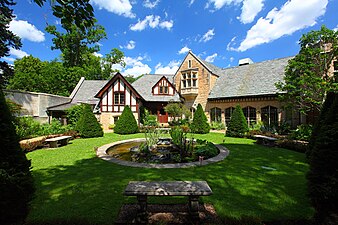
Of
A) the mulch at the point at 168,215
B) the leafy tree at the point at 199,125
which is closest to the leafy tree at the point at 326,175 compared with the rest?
the mulch at the point at 168,215

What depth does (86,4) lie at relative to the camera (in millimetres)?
2820

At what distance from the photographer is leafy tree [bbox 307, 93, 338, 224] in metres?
3.27

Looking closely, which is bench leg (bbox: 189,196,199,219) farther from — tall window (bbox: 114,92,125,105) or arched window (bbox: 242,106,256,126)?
tall window (bbox: 114,92,125,105)

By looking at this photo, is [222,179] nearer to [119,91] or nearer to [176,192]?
[176,192]

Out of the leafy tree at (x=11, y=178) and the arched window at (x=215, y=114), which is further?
the arched window at (x=215, y=114)

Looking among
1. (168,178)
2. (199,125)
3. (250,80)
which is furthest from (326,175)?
(250,80)

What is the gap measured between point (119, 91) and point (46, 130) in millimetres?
9135

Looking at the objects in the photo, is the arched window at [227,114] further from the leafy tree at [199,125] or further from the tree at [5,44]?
the tree at [5,44]

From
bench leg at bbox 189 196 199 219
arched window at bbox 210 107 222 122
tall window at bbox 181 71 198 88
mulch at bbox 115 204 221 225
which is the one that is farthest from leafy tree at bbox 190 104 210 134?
bench leg at bbox 189 196 199 219

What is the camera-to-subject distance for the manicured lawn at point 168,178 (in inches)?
144

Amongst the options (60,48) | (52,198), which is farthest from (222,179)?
(60,48)

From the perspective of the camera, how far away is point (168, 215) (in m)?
3.54

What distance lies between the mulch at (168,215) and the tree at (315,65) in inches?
530

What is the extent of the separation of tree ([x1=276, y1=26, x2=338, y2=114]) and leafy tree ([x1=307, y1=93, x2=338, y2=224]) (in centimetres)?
1139
